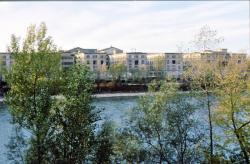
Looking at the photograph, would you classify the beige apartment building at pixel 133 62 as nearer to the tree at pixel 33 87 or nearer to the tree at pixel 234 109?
the tree at pixel 234 109

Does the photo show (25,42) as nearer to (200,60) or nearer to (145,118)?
(145,118)

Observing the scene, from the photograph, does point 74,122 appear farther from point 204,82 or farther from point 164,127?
point 204,82

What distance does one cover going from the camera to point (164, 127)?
15.6ft

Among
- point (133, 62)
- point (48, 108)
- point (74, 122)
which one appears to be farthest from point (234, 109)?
point (133, 62)

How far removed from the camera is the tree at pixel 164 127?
4707 mm

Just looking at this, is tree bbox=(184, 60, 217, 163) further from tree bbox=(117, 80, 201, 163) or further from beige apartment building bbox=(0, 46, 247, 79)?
beige apartment building bbox=(0, 46, 247, 79)

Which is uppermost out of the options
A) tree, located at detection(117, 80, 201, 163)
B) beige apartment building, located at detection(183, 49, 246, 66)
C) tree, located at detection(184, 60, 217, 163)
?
beige apartment building, located at detection(183, 49, 246, 66)

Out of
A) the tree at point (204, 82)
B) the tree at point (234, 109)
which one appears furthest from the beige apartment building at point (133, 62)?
the tree at point (234, 109)

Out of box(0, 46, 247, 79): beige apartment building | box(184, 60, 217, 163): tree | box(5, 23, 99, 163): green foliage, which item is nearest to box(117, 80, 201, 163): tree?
box(184, 60, 217, 163): tree

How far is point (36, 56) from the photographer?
4.33 m

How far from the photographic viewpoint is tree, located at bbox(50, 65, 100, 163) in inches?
166

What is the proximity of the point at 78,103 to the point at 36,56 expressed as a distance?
73 centimetres

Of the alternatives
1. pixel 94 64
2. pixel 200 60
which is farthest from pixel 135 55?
pixel 200 60

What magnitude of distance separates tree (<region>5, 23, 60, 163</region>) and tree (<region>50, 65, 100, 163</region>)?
12 centimetres
